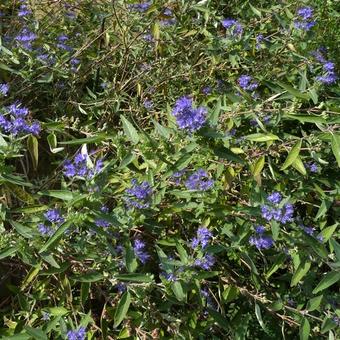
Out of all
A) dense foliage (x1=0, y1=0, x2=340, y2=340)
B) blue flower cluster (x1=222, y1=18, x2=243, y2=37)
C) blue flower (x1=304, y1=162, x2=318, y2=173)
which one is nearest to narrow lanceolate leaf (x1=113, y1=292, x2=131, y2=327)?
dense foliage (x1=0, y1=0, x2=340, y2=340)

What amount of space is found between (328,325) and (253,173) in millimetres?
518

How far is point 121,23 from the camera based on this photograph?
2490mm

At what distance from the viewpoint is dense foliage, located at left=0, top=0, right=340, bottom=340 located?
1760 millimetres

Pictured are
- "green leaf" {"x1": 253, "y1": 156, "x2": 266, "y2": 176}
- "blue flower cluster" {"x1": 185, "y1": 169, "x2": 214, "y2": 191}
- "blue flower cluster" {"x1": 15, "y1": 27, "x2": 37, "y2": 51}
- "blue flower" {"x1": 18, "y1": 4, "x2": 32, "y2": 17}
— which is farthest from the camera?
"blue flower" {"x1": 18, "y1": 4, "x2": 32, "y2": 17}

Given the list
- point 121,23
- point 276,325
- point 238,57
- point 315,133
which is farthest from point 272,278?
point 121,23

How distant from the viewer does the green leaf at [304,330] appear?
1.89 m

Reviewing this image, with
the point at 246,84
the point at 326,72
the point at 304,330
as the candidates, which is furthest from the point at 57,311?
the point at 326,72

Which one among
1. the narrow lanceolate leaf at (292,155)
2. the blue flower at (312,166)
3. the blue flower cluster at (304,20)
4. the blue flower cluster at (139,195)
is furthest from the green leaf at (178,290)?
the blue flower cluster at (304,20)

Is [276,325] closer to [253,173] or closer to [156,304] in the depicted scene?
[156,304]

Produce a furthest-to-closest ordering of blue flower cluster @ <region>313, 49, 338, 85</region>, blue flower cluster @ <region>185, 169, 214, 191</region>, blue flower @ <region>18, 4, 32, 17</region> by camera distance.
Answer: blue flower @ <region>18, 4, 32, 17</region> → blue flower cluster @ <region>313, 49, 338, 85</region> → blue flower cluster @ <region>185, 169, 214, 191</region>

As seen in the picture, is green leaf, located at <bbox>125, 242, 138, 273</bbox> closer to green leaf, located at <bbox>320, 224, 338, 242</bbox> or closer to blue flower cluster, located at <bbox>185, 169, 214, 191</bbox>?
blue flower cluster, located at <bbox>185, 169, 214, 191</bbox>

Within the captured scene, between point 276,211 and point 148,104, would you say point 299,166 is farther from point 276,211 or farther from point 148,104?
point 148,104

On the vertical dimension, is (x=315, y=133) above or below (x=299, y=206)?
above

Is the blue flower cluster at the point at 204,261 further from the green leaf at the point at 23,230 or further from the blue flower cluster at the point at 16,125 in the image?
the blue flower cluster at the point at 16,125
